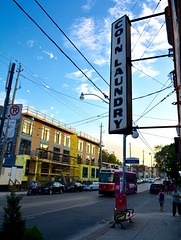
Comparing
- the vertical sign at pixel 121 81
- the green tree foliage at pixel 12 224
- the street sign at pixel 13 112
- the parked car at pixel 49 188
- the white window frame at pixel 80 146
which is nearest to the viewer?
the green tree foliage at pixel 12 224

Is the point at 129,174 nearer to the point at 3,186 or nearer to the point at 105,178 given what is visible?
the point at 105,178

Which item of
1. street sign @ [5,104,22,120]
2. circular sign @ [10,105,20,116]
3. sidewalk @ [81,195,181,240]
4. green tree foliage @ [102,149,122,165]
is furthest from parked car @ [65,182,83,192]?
green tree foliage @ [102,149,122,165]

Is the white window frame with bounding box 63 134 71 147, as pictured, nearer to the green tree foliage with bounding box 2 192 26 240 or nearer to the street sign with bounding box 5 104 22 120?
the street sign with bounding box 5 104 22 120

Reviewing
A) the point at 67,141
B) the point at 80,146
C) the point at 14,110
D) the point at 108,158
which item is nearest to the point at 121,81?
the point at 14,110

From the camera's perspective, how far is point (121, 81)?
834cm

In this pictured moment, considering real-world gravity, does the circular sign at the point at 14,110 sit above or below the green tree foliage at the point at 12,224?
above

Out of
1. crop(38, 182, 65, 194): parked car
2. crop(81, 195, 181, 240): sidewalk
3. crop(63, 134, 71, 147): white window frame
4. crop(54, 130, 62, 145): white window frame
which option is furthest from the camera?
crop(63, 134, 71, 147): white window frame

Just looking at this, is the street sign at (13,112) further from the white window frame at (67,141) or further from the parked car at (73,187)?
the white window frame at (67,141)

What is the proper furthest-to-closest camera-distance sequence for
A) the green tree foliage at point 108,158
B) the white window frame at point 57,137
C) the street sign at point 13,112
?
the green tree foliage at point 108,158 → the white window frame at point 57,137 → the street sign at point 13,112

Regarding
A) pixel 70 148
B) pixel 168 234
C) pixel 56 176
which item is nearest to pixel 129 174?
pixel 56 176

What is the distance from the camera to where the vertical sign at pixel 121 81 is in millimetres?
7874

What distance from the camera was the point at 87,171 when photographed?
47000 mm

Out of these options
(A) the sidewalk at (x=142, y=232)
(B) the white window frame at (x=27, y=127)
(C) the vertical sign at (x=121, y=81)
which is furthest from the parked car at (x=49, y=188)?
(C) the vertical sign at (x=121, y=81)

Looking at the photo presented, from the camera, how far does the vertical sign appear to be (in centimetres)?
787
